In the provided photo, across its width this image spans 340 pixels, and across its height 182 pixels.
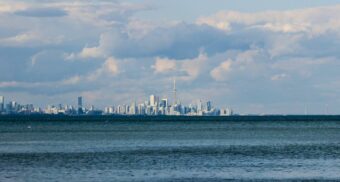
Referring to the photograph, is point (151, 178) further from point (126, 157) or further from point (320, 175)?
point (126, 157)

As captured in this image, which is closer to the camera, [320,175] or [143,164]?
[320,175]

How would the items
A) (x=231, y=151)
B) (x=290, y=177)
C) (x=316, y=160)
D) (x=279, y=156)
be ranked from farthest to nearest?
(x=231, y=151)
(x=279, y=156)
(x=316, y=160)
(x=290, y=177)

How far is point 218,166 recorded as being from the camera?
240ft

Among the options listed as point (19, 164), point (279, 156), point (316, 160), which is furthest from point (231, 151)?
point (19, 164)

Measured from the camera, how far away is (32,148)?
105562 mm

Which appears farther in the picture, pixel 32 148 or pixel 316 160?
pixel 32 148

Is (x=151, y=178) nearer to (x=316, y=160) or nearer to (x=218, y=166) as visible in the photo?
(x=218, y=166)

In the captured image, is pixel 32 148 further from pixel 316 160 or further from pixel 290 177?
pixel 290 177

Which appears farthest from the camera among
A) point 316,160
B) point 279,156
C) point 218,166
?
point 279,156

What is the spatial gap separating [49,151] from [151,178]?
37965mm

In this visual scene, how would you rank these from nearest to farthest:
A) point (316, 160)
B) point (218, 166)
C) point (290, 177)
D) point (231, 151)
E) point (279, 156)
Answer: point (290, 177) → point (218, 166) → point (316, 160) → point (279, 156) → point (231, 151)

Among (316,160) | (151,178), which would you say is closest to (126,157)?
(316,160)

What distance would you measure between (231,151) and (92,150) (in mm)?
15396

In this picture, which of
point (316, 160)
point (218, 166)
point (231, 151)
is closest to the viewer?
point (218, 166)
